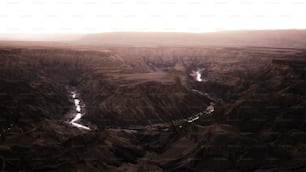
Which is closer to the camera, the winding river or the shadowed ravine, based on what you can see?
the shadowed ravine

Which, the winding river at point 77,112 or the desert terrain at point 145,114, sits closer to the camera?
the desert terrain at point 145,114

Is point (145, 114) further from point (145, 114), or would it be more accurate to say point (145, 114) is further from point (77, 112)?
point (77, 112)

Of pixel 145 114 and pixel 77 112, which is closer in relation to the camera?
pixel 145 114

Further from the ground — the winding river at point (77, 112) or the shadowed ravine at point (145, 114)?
the shadowed ravine at point (145, 114)

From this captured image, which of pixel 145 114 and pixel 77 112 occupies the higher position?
pixel 145 114

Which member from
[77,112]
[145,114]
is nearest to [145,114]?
[145,114]

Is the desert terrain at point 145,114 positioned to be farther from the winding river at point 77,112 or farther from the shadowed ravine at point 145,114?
the winding river at point 77,112

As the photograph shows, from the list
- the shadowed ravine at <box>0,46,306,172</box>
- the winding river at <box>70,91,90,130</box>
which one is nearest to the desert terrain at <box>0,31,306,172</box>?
the shadowed ravine at <box>0,46,306,172</box>

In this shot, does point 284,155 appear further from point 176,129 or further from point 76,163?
point 76,163

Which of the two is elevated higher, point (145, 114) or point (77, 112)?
point (145, 114)

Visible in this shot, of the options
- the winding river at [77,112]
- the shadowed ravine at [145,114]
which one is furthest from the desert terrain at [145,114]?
the winding river at [77,112]

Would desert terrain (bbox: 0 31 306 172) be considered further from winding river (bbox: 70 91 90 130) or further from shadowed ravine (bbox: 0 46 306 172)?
winding river (bbox: 70 91 90 130)
